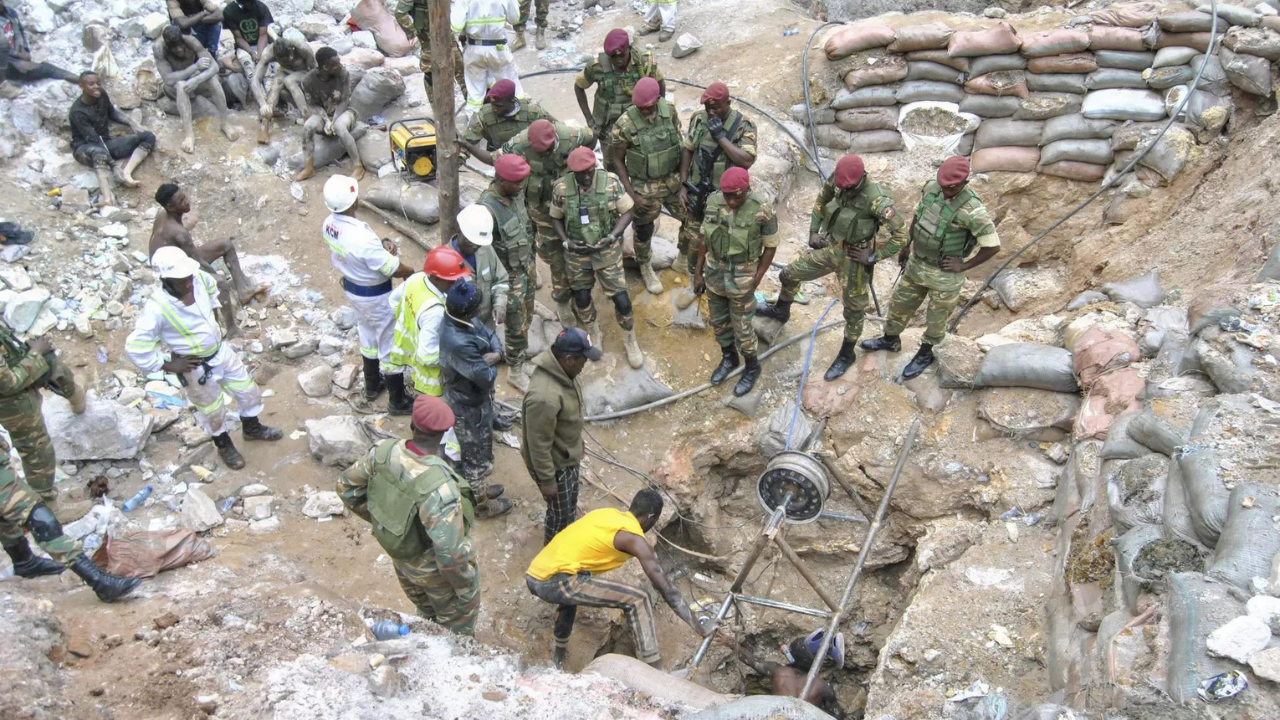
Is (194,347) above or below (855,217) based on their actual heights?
below

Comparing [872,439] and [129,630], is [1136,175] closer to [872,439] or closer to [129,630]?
[872,439]

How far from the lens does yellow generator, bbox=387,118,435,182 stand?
24.4 ft

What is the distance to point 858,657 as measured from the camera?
5738 millimetres

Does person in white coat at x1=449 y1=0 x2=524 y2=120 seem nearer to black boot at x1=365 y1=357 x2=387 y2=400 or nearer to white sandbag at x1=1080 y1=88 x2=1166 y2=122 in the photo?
black boot at x1=365 y1=357 x2=387 y2=400

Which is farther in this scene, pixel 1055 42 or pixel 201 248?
pixel 1055 42

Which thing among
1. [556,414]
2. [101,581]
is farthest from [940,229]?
[101,581]

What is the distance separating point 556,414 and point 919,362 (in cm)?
292

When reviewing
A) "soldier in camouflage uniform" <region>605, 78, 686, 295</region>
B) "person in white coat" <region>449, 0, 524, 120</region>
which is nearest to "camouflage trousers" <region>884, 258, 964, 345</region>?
"soldier in camouflage uniform" <region>605, 78, 686, 295</region>

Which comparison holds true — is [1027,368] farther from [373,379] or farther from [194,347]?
[194,347]

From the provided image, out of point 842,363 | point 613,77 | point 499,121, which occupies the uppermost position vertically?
point 613,77

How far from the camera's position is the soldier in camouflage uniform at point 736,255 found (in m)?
5.55

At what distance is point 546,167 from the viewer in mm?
6070

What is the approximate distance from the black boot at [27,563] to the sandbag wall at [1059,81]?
755 centimetres

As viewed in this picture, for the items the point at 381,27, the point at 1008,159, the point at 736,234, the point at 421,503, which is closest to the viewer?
the point at 421,503
